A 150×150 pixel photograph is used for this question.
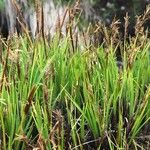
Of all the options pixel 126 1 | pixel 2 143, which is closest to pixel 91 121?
pixel 2 143

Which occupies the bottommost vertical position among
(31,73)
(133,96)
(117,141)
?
(117,141)

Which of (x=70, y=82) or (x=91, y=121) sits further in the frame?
(x=70, y=82)

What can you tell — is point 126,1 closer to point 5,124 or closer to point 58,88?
point 58,88

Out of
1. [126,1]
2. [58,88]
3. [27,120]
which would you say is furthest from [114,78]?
[126,1]

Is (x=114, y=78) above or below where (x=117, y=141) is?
above

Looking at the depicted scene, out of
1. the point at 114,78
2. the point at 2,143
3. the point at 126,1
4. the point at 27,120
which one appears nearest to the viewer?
the point at 2,143

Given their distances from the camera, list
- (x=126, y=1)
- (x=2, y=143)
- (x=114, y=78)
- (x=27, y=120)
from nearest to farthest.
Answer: (x=2, y=143) < (x=27, y=120) < (x=114, y=78) < (x=126, y=1)
